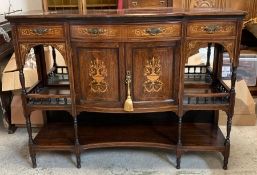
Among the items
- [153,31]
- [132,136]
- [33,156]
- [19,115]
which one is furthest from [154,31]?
[19,115]

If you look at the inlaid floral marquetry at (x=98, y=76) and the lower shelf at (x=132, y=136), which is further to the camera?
the lower shelf at (x=132, y=136)

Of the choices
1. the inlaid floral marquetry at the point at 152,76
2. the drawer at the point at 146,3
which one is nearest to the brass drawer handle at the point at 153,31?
the inlaid floral marquetry at the point at 152,76

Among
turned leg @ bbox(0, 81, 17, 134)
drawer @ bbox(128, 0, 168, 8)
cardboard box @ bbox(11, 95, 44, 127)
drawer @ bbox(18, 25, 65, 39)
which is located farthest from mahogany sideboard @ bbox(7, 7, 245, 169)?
drawer @ bbox(128, 0, 168, 8)

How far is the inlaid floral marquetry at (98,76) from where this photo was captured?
5.44 feet

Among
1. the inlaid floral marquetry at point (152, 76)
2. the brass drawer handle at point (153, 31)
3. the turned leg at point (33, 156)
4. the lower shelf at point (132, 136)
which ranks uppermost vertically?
the brass drawer handle at point (153, 31)

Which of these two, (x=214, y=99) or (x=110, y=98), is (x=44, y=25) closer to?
(x=110, y=98)

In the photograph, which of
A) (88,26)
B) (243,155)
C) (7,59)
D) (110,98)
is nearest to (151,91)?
(110,98)

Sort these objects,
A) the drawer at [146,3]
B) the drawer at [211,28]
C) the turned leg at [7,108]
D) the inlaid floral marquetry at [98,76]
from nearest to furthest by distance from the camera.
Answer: the drawer at [211,28], the inlaid floral marquetry at [98,76], the turned leg at [7,108], the drawer at [146,3]

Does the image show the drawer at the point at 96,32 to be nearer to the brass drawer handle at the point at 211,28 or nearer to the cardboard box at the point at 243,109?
the brass drawer handle at the point at 211,28

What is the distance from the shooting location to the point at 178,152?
184cm

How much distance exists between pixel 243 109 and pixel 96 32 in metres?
1.45

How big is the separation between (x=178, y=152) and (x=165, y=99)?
377 mm

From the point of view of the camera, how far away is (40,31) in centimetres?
159

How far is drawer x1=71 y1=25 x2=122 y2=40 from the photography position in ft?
5.15
